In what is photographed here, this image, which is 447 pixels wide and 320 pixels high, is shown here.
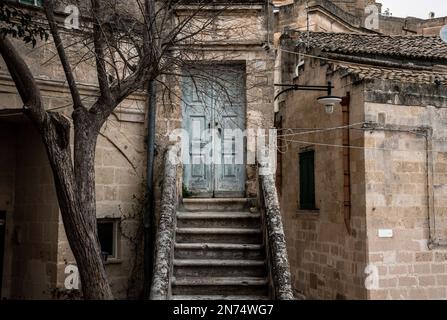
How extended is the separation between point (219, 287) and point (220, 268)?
38 centimetres

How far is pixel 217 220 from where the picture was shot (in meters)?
9.23

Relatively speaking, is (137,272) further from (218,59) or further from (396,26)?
(396,26)

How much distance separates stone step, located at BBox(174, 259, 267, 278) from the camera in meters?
8.32

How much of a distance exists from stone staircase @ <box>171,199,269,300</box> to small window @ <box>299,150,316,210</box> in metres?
5.06

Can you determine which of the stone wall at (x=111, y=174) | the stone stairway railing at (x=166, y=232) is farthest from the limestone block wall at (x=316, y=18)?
the stone stairway railing at (x=166, y=232)

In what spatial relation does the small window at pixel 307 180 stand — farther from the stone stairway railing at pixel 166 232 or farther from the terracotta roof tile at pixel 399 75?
the stone stairway railing at pixel 166 232

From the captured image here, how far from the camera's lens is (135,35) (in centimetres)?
886

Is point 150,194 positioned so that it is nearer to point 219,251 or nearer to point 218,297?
point 219,251

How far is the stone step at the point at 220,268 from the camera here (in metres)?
8.32

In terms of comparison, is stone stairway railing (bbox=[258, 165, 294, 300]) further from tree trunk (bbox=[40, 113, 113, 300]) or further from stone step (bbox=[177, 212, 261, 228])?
tree trunk (bbox=[40, 113, 113, 300])

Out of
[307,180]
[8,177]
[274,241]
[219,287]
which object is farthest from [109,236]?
[307,180]

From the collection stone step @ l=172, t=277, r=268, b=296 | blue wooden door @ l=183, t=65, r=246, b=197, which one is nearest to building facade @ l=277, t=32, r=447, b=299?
blue wooden door @ l=183, t=65, r=246, b=197

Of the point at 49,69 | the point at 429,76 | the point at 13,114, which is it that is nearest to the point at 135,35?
the point at 49,69

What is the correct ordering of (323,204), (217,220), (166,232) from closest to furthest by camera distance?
(166,232)
(217,220)
(323,204)
